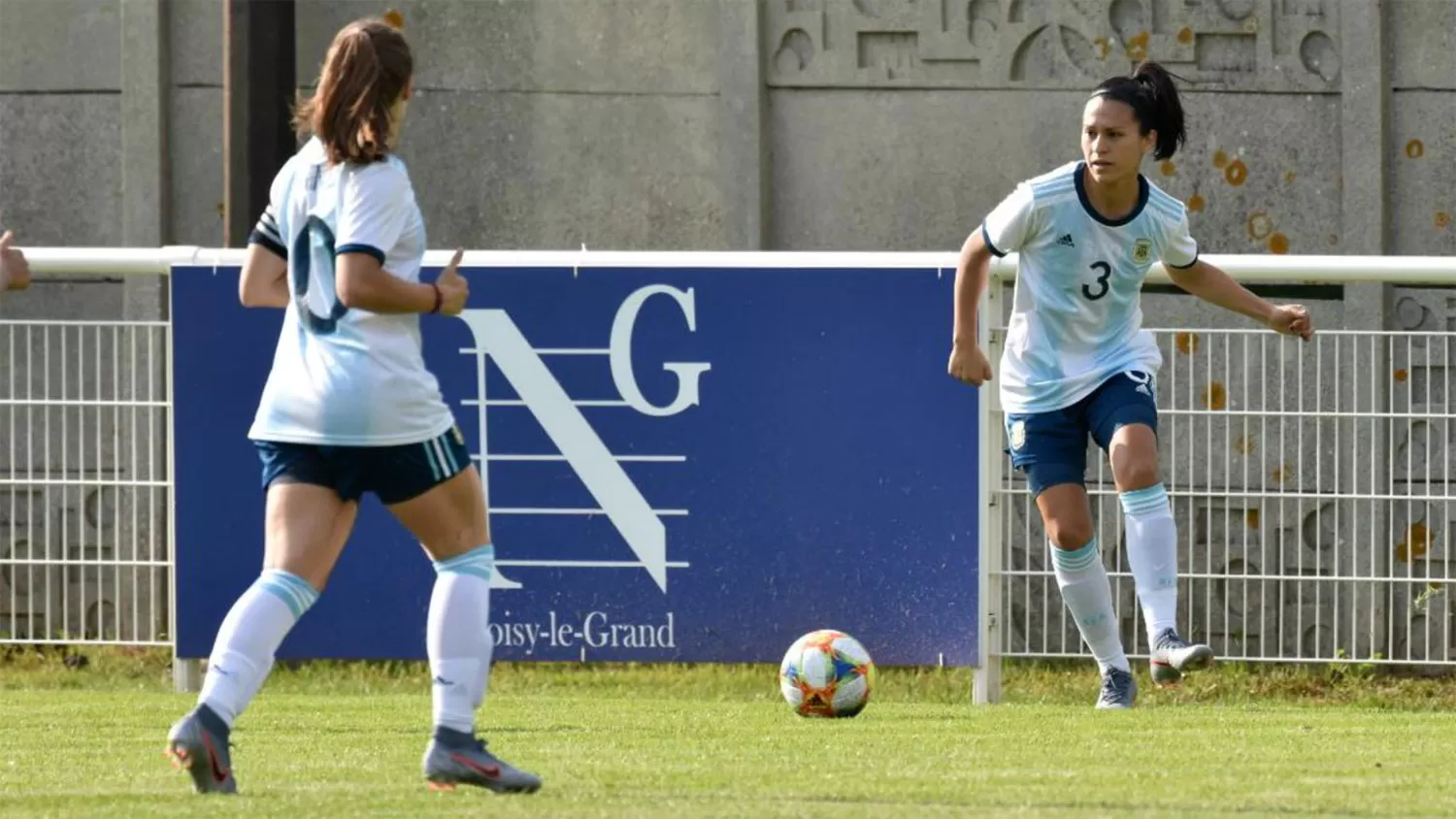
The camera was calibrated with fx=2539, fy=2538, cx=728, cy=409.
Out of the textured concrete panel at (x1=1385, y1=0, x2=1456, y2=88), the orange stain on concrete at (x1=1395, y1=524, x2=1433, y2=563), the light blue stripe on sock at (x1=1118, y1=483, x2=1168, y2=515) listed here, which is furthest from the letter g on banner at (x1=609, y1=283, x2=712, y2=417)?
the textured concrete panel at (x1=1385, y1=0, x2=1456, y2=88)

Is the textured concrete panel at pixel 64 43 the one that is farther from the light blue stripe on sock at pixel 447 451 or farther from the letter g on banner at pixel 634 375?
the light blue stripe on sock at pixel 447 451

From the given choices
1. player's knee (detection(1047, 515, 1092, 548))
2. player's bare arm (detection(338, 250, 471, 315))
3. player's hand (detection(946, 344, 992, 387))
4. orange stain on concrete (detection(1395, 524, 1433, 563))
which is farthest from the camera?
orange stain on concrete (detection(1395, 524, 1433, 563))

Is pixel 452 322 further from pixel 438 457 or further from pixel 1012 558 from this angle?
pixel 438 457

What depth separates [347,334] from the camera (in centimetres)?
500

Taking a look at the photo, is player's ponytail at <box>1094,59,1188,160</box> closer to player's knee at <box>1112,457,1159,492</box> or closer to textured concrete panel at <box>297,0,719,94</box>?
player's knee at <box>1112,457,1159,492</box>

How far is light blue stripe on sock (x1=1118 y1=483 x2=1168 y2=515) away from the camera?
6.94m

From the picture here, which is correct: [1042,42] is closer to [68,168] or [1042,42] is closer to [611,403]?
[611,403]

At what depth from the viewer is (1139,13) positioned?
9.52 m

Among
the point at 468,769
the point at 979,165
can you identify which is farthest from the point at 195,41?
the point at 468,769

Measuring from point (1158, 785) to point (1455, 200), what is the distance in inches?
179

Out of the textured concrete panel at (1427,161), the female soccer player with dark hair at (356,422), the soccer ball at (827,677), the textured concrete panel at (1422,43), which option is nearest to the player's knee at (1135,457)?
the soccer ball at (827,677)

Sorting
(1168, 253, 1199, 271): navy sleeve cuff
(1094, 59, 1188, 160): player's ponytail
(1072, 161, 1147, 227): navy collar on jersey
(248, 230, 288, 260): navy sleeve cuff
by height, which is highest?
(1094, 59, 1188, 160): player's ponytail

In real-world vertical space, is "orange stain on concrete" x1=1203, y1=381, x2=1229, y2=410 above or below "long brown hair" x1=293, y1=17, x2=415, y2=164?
below

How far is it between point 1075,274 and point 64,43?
15.7 feet
